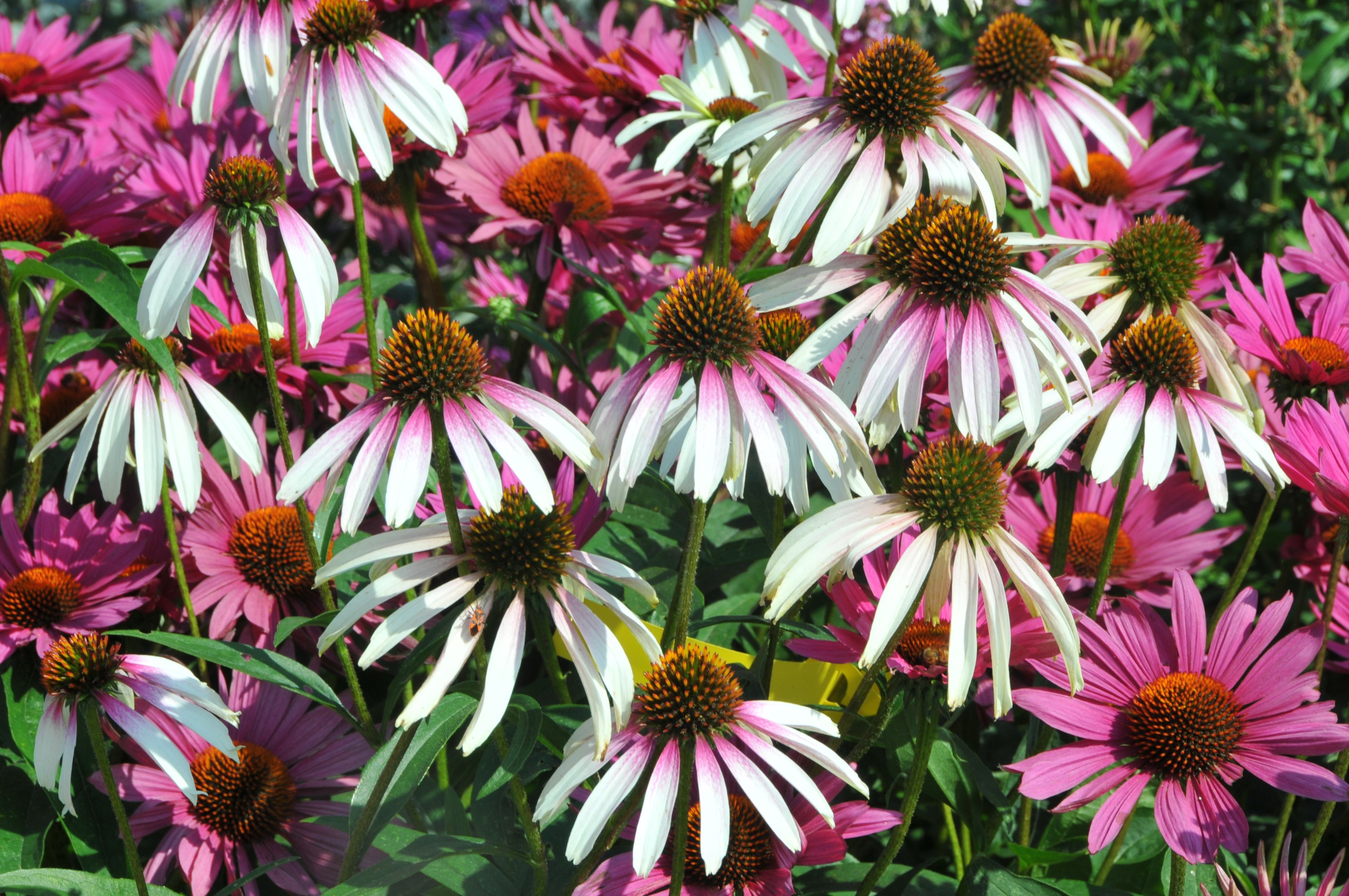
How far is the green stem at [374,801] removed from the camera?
731 mm

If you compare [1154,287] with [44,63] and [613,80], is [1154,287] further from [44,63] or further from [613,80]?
[44,63]

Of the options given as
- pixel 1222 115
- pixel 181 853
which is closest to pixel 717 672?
pixel 181 853

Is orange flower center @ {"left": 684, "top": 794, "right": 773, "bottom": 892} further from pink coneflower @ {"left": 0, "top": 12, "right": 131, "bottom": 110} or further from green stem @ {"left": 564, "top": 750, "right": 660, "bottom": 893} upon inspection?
pink coneflower @ {"left": 0, "top": 12, "right": 131, "bottom": 110}

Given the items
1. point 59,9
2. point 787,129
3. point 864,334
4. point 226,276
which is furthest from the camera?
point 59,9

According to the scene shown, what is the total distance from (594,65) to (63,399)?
0.76m

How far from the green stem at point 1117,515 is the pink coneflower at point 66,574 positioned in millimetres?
829

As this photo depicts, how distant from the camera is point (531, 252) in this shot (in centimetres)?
150

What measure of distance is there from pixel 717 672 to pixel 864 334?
29 cm

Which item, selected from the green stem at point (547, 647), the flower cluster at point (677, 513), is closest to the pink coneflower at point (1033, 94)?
the flower cluster at point (677, 513)

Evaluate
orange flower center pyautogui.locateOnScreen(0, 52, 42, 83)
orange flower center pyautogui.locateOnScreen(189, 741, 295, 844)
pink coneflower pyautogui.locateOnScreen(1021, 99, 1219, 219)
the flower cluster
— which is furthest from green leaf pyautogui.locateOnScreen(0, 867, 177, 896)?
pink coneflower pyautogui.locateOnScreen(1021, 99, 1219, 219)

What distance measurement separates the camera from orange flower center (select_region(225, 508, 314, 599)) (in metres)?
1.14

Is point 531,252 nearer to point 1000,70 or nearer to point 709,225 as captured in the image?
point 709,225

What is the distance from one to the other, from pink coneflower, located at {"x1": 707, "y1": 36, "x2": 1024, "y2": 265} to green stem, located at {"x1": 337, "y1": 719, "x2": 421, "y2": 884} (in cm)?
43

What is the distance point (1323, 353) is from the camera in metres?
1.11
